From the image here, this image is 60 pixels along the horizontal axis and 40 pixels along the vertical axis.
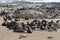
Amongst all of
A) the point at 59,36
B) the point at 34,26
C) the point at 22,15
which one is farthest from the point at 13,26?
the point at 22,15

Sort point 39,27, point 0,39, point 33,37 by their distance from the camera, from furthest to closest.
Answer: point 39,27
point 33,37
point 0,39

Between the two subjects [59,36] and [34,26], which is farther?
[34,26]

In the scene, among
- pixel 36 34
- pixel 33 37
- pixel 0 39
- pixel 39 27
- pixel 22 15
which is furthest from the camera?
pixel 22 15

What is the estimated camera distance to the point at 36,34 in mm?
19141

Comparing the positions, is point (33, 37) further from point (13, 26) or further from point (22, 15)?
point (22, 15)

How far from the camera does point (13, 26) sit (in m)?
21.6

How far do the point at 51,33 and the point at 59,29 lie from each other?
2.44 meters

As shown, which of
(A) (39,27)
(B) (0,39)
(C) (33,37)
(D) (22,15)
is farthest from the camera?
(D) (22,15)

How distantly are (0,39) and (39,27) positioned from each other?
6.02 metres

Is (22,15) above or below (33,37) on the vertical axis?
below

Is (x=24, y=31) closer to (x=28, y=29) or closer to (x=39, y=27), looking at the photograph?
(x=28, y=29)

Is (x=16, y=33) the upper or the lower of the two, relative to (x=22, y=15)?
upper

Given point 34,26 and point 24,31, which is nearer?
point 24,31

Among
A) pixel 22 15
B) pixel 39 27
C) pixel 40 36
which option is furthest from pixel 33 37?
A: pixel 22 15
